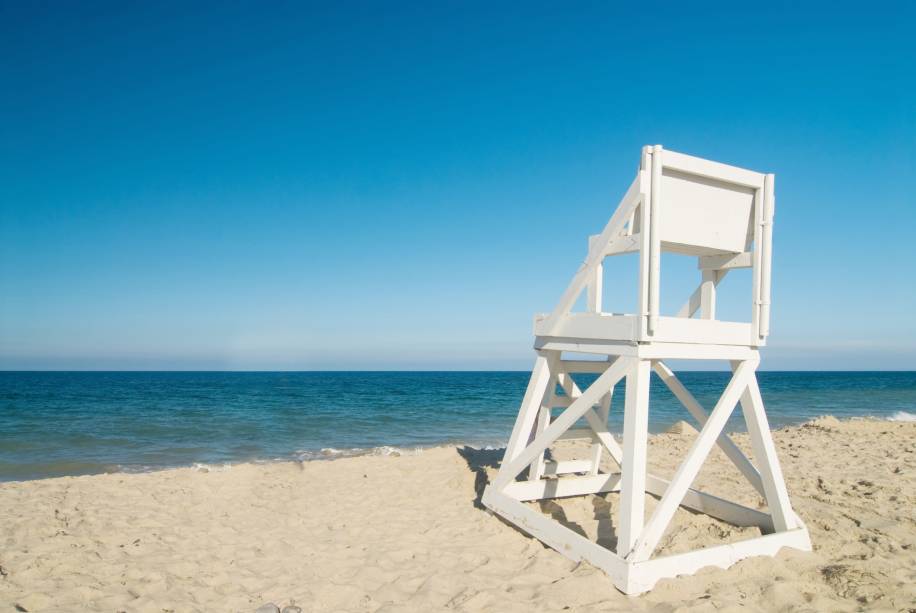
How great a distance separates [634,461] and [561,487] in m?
2.28

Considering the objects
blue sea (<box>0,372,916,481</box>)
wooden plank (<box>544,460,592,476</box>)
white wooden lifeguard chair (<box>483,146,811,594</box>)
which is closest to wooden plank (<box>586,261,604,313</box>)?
white wooden lifeguard chair (<box>483,146,811,594</box>)

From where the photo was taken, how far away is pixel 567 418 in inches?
185

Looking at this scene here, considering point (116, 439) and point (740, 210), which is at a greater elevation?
point (740, 210)

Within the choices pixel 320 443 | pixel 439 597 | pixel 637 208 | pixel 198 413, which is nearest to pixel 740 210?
pixel 637 208

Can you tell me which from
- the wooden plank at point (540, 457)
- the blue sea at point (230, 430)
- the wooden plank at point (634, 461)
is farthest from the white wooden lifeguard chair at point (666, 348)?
the blue sea at point (230, 430)

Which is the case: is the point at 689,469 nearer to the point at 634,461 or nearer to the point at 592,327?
the point at 634,461

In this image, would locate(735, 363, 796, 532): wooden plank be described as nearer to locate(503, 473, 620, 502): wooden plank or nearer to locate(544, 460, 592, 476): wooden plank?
locate(503, 473, 620, 502): wooden plank

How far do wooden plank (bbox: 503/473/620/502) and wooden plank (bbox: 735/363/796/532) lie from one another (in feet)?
6.48

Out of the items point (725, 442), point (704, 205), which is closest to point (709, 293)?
point (704, 205)

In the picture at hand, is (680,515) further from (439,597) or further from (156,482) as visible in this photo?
(156,482)

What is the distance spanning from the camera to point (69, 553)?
494 centimetres

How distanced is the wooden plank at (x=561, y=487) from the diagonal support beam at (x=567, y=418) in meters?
0.25

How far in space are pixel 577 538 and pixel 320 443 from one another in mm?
12008

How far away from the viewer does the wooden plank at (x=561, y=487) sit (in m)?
5.86
